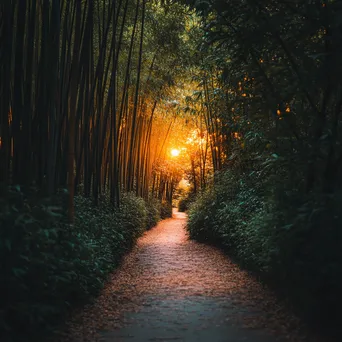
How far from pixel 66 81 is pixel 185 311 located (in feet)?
11.6

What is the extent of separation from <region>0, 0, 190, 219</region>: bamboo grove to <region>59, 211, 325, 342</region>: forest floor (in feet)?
3.86

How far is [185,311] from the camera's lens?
3602mm

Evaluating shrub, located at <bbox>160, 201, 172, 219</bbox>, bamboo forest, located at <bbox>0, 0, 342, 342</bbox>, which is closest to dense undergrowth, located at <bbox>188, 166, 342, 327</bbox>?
bamboo forest, located at <bbox>0, 0, 342, 342</bbox>

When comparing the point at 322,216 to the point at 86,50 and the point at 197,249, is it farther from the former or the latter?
the point at 197,249

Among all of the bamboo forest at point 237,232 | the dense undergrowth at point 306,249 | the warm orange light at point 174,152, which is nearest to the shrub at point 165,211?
the warm orange light at point 174,152

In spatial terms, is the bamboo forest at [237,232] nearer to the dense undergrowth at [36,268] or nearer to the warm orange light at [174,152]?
the dense undergrowth at [36,268]

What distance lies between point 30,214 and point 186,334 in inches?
55.5

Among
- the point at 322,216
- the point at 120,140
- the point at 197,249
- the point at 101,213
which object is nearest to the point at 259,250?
the point at 322,216

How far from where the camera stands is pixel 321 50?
3449 mm

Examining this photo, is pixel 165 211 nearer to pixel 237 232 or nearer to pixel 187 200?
pixel 187 200

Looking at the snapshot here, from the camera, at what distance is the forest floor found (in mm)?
2996

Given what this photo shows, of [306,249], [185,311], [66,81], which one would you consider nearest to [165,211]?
[66,81]

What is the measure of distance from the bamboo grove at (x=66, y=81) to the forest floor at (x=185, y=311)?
1.18m

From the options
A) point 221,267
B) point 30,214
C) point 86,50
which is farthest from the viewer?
point 221,267
